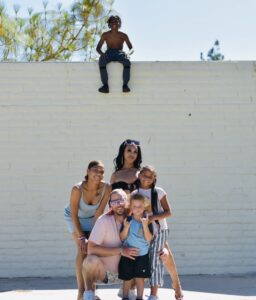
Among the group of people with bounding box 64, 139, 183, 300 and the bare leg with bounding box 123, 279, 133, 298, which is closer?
the group of people with bounding box 64, 139, 183, 300

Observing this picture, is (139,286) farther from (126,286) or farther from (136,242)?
(136,242)

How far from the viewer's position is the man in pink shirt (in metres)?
6.93

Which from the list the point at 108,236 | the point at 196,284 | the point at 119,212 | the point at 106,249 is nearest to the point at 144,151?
the point at 196,284

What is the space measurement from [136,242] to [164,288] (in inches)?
73.4

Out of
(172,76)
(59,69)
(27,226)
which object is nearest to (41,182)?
(27,226)

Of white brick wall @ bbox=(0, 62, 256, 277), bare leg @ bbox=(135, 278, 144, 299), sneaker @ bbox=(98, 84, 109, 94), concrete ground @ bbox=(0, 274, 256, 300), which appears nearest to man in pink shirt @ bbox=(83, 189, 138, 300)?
bare leg @ bbox=(135, 278, 144, 299)

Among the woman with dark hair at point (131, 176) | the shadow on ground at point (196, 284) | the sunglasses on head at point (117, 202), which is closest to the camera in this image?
the sunglasses on head at point (117, 202)

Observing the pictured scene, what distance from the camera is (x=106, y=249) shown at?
6969 mm

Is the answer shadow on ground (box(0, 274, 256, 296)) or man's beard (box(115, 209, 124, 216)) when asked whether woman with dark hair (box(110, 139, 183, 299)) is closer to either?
man's beard (box(115, 209, 124, 216))

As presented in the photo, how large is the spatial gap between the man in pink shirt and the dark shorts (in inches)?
2.3

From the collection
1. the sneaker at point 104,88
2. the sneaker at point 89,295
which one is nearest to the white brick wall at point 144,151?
the sneaker at point 104,88

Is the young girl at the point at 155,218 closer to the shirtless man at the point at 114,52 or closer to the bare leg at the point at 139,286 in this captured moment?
the bare leg at the point at 139,286

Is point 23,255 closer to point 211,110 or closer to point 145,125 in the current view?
point 145,125

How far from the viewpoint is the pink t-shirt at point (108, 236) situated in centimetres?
697
